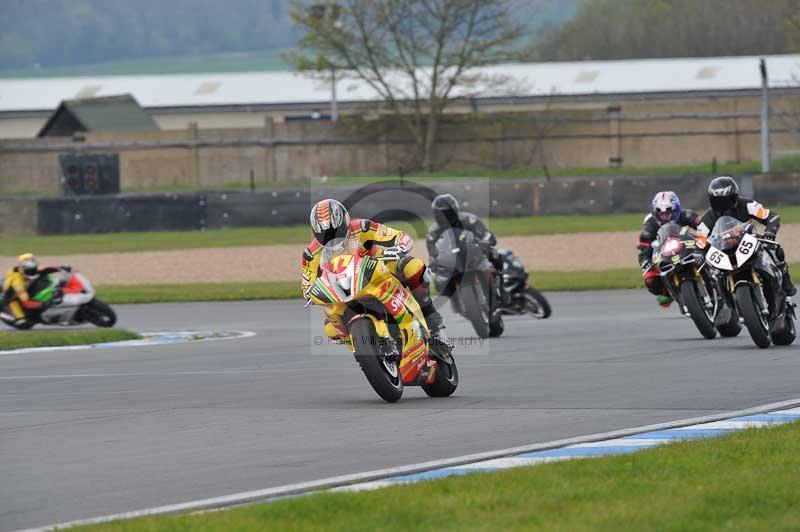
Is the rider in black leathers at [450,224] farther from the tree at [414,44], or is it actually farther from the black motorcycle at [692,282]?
the tree at [414,44]

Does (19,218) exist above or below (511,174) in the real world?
below

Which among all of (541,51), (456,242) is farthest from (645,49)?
(456,242)

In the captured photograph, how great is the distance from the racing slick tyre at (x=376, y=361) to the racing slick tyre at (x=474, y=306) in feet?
20.3

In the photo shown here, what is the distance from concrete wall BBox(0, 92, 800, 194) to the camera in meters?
60.9

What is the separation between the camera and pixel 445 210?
61.2 ft

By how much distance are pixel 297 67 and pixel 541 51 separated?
2820 inches

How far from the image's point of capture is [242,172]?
203 feet

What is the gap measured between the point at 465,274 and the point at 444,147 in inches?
1725

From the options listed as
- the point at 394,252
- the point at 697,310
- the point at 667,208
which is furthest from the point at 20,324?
the point at 394,252

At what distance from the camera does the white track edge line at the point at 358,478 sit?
7.53 meters

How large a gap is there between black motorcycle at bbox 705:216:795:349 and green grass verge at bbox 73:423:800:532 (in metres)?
6.83

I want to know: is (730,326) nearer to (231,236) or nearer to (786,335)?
(786,335)

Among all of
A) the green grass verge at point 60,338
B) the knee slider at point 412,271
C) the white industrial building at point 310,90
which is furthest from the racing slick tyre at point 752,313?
the white industrial building at point 310,90

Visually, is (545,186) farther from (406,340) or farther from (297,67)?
(406,340)
